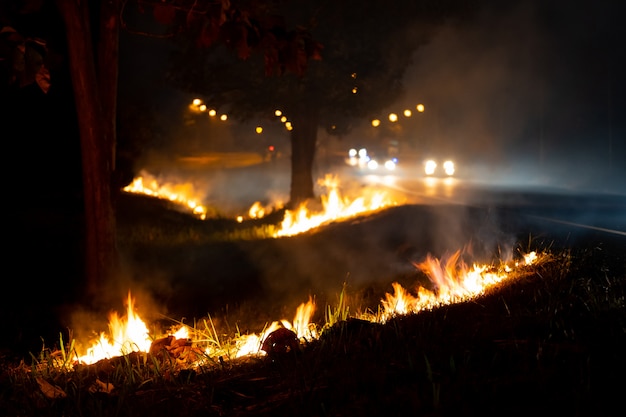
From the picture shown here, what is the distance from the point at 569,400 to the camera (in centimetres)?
325

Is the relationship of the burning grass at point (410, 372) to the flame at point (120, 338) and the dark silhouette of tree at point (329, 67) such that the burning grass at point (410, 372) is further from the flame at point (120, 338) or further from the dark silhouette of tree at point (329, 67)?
the dark silhouette of tree at point (329, 67)

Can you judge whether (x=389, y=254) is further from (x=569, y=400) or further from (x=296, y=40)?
(x=569, y=400)

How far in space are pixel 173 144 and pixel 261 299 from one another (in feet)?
Result: 159

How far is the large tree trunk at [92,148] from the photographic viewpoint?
7.98m

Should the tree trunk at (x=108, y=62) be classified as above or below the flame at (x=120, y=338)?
above

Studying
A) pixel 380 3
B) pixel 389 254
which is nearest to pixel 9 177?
pixel 389 254

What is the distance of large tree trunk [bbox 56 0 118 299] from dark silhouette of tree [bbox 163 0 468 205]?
9.06m

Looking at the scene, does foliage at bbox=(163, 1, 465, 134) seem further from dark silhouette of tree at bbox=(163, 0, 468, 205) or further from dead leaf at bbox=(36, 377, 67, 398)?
dead leaf at bbox=(36, 377, 67, 398)

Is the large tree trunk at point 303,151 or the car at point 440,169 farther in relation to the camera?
the car at point 440,169

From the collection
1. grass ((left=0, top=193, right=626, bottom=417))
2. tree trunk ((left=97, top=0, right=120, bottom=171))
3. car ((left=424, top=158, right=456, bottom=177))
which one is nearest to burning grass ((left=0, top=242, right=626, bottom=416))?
grass ((left=0, top=193, right=626, bottom=417))

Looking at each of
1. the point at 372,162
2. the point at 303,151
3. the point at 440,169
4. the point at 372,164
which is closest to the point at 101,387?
the point at 303,151

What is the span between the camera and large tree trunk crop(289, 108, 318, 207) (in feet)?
68.8

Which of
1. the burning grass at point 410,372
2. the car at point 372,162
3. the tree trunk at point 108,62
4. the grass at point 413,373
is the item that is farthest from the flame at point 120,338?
the car at point 372,162

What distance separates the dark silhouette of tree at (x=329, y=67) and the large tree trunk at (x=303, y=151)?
4 centimetres
